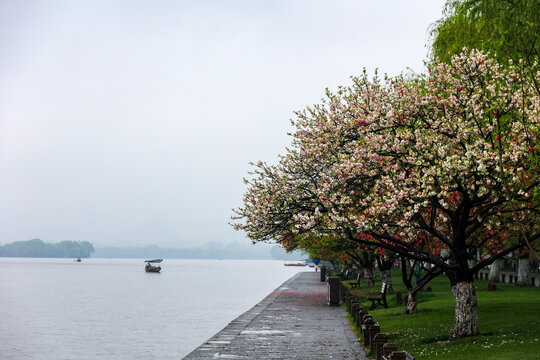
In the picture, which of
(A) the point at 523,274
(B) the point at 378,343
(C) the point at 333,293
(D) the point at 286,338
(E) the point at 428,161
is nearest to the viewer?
(B) the point at 378,343

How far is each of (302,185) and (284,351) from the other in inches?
231

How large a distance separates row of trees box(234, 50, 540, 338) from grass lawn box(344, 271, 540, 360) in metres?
1.04

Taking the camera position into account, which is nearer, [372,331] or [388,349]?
[388,349]

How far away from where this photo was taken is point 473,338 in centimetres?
1742

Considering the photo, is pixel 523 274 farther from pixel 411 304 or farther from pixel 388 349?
pixel 388 349

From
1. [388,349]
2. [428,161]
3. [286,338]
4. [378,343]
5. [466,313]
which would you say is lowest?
[286,338]

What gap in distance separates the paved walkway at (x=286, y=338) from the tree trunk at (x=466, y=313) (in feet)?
9.56

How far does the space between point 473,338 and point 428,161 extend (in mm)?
5192

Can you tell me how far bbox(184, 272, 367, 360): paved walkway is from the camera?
694 inches

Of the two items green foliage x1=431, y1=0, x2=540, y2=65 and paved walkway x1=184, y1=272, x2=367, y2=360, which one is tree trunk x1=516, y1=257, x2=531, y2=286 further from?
green foliage x1=431, y1=0, x2=540, y2=65

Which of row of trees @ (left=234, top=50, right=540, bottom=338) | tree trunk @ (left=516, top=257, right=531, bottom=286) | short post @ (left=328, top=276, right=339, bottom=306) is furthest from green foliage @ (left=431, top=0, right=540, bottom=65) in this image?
tree trunk @ (left=516, top=257, right=531, bottom=286)

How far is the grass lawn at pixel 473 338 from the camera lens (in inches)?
601

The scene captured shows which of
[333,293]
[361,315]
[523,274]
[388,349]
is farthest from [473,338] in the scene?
[523,274]

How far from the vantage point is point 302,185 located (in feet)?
70.1
